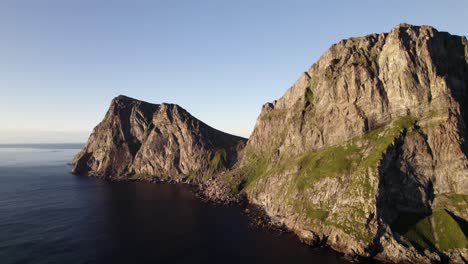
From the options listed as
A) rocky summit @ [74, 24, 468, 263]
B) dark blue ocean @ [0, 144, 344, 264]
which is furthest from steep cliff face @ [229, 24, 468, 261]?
dark blue ocean @ [0, 144, 344, 264]

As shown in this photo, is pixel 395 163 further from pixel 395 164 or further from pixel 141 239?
pixel 141 239

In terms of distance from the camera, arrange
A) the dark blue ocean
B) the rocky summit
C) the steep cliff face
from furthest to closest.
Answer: the steep cliff face < the rocky summit < the dark blue ocean

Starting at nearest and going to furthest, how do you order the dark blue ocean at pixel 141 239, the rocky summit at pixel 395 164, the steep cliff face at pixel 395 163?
1. the dark blue ocean at pixel 141 239
2. the rocky summit at pixel 395 164
3. the steep cliff face at pixel 395 163

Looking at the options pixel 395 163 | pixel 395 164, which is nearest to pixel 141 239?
pixel 395 164

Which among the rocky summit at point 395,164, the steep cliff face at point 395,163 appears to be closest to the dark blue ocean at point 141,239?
the rocky summit at point 395,164

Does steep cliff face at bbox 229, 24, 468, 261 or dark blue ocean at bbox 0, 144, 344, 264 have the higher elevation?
steep cliff face at bbox 229, 24, 468, 261

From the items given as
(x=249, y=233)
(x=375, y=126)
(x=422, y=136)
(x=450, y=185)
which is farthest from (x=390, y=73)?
(x=249, y=233)

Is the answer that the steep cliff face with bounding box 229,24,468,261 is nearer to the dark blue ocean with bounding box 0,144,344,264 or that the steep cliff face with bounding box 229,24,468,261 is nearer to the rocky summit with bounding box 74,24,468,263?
the rocky summit with bounding box 74,24,468,263

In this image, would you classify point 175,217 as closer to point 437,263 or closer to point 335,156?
point 335,156

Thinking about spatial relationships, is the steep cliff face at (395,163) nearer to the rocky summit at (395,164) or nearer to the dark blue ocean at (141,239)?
the rocky summit at (395,164)
